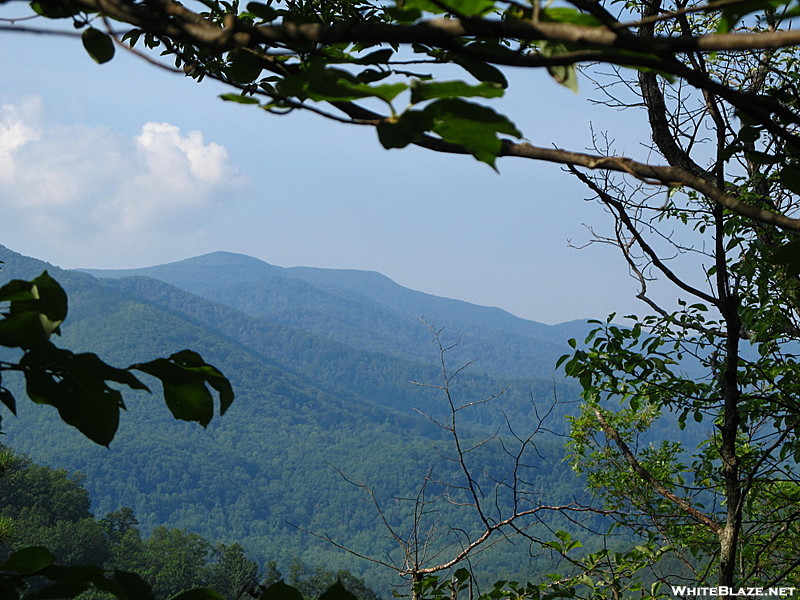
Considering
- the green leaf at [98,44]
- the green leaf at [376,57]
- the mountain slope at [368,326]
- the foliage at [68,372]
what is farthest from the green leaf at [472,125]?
the mountain slope at [368,326]

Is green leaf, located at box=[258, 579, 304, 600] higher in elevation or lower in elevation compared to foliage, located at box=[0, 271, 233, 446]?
lower

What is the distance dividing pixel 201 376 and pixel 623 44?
0.51 meters

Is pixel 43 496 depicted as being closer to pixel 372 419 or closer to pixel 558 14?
pixel 558 14

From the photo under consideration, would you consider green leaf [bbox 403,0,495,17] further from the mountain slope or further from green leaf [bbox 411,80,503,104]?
the mountain slope

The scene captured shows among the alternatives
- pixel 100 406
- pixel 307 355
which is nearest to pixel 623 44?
pixel 100 406

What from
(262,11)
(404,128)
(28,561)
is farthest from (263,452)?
(404,128)

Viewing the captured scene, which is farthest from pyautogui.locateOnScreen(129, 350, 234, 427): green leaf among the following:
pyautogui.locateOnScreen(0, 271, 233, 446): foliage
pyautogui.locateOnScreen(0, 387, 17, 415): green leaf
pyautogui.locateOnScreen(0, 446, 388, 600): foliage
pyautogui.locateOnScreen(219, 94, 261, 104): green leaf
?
pyautogui.locateOnScreen(0, 446, 388, 600): foliage

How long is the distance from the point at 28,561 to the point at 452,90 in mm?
652

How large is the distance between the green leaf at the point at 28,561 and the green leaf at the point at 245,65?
55cm

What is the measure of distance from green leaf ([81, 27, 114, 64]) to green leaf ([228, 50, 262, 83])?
137mm

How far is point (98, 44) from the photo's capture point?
0.75 metres

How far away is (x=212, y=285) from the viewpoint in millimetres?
198625

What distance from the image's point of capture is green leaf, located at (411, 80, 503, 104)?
0.45 meters

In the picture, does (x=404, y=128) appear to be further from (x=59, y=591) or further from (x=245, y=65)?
(x=59, y=591)
